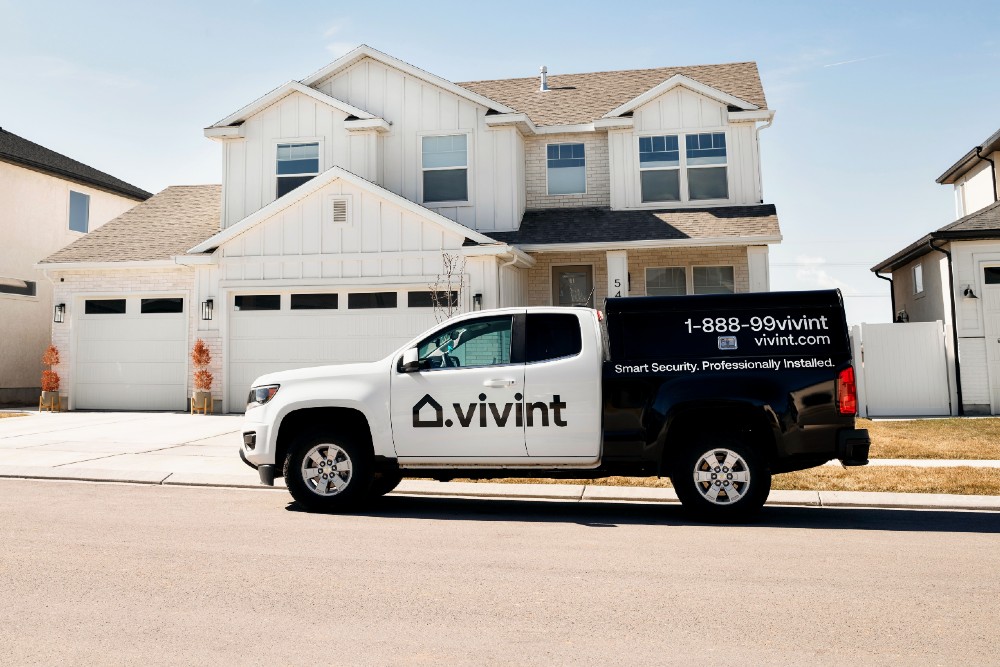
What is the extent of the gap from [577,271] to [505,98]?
554cm

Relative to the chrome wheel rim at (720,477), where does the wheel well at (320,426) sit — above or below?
above

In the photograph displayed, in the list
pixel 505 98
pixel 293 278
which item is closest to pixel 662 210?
pixel 505 98

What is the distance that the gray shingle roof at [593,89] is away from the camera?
2081cm

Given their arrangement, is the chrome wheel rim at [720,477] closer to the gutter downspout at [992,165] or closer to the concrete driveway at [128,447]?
the concrete driveway at [128,447]

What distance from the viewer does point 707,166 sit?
19.6 m

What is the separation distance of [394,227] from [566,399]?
34.4ft

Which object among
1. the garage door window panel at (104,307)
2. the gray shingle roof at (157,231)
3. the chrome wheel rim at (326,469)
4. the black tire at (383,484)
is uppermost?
the gray shingle roof at (157,231)

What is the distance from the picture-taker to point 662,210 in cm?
1955

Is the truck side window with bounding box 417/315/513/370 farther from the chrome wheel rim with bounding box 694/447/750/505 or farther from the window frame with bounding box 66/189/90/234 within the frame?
the window frame with bounding box 66/189/90/234

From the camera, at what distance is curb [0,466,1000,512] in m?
9.05

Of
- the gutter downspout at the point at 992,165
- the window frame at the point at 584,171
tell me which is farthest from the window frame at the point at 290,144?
the gutter downspout at the point at 992,165

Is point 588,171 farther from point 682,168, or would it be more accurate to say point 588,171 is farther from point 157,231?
point 157,231

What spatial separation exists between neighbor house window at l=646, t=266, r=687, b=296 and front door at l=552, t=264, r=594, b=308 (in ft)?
4.43

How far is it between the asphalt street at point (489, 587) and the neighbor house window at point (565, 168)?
42.6ft
